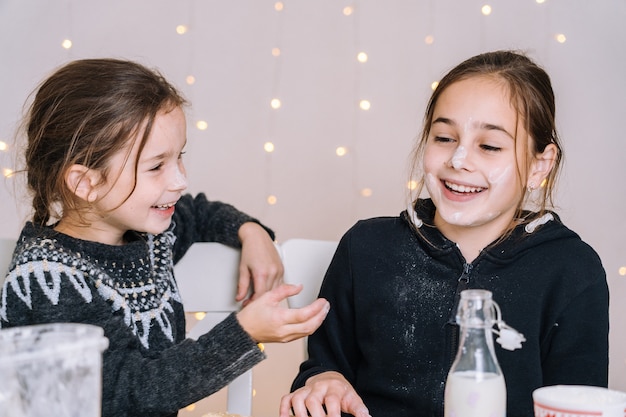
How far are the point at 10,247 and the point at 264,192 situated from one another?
1096 millimetres

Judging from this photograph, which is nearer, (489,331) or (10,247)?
(489,331)

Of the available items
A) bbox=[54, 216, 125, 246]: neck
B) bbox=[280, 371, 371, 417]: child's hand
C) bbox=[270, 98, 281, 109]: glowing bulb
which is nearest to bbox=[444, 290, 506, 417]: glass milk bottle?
bbox=[280, 371, 371, 417]: child's hand

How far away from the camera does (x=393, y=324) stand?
1.34 meters

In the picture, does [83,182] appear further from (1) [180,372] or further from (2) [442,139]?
(2) [442,139]

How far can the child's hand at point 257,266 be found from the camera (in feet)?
4.42

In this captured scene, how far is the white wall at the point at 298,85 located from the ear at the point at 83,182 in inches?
41.0

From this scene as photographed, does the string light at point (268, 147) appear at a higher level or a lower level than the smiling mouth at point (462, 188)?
lower

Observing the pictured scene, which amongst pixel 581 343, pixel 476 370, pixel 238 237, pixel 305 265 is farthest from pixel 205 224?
pixel 476 370

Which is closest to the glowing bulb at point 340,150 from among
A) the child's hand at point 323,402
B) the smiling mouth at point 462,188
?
the smiling mouth at point 462,188

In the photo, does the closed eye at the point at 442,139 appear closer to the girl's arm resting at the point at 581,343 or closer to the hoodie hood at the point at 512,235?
the hoodie hood at the point at 512,235

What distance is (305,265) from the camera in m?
1.46

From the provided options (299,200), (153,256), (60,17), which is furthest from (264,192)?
(153,256)

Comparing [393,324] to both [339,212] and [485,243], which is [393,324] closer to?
[485,243]

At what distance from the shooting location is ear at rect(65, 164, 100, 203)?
4.12 feet
